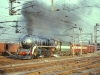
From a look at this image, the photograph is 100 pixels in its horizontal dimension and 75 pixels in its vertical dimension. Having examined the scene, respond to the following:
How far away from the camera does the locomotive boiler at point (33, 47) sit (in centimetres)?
2881

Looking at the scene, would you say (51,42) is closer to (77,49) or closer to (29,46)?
(29,46)

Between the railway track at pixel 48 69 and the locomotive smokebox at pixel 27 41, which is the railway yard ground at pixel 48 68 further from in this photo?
the locomotive smokebox at pixel 27 41

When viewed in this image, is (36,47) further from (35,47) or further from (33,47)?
(33,47)

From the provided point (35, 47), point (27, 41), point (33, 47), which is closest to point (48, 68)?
point (33, 47)

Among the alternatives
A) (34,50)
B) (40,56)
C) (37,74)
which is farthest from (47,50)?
(37,74)

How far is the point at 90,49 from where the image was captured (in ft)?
212

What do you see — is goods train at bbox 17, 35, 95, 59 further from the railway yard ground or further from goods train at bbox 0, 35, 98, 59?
the railway yard ground

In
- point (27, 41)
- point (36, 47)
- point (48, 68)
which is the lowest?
point (48, 68)

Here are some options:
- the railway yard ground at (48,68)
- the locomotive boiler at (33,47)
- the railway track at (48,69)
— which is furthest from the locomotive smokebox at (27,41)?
the railway track at (48,69)

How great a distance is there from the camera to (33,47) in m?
29.7

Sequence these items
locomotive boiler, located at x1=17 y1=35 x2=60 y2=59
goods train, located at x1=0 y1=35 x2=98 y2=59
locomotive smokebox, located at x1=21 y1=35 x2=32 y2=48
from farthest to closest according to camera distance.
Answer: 1. locomotive smokebox, located at x1=21 y1=35 x2=32 y2=48
2. goods train, located at x1=0 y1=35 x2=98 y2=59
3. locomotive boiler, located at x1=17 y1=35 x2=60 y2=59

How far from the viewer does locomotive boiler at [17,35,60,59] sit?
2881cm

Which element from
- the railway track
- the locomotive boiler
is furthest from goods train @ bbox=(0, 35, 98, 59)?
the railway track

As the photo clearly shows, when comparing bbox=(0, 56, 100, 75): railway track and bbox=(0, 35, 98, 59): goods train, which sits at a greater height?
bbox=(0, 35, 98, 59): goods train
